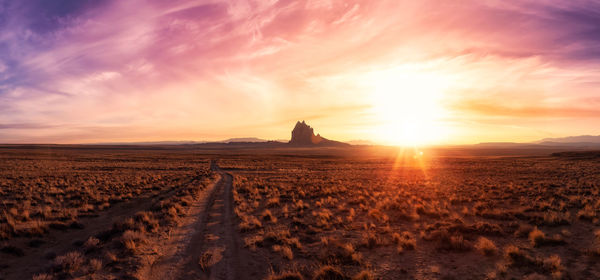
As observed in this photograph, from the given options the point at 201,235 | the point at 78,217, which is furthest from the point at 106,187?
the point at 201,235

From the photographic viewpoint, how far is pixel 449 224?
11719 millimetres

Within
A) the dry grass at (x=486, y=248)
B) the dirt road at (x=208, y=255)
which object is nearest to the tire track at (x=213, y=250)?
the dirt road at (x=208, y=255)

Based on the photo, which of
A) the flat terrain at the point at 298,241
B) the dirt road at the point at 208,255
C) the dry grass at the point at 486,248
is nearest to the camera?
the dirt road at the point at 208,255

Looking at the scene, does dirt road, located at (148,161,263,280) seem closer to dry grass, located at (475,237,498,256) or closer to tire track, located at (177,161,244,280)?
tire track, located at (177,161,244,280)

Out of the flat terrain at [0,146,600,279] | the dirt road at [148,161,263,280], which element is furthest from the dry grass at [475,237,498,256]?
the dirt road at [148,161,263,280]

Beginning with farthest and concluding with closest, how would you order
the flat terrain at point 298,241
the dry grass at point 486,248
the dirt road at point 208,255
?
the dry grass at point 486,248, the flat terrain at point 298,241, the dirt road at point 208,255

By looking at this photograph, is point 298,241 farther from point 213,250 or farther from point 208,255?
point 208,255

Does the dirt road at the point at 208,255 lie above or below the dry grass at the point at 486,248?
below

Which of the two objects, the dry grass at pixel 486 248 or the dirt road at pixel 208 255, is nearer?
the dirt road at pixel 208 255

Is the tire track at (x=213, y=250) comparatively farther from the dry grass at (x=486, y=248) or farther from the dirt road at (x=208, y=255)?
the dry grass at (x=486, y=248)

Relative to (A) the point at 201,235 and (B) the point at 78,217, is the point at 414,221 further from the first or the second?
(B) the point at 78,217

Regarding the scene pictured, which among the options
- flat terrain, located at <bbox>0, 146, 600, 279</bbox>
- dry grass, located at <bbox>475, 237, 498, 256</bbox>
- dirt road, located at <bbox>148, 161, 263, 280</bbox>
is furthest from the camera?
dry grass, located at <bbox>475, 237, 498, 256</bbox>

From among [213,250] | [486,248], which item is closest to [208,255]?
[213,250]

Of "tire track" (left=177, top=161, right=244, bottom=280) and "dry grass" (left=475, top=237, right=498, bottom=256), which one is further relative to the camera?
"dry grass" (left=475, top=237, right=498, bottom=256)
